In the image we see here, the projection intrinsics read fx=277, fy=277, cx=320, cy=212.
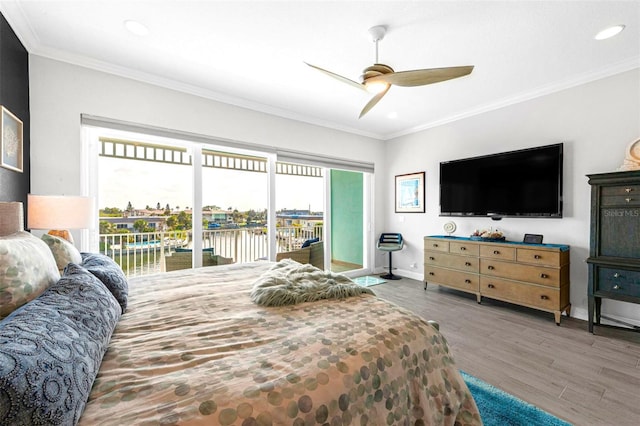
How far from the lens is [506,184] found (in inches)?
139

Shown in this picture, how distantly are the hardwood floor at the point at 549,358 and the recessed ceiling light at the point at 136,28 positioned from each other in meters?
3.70

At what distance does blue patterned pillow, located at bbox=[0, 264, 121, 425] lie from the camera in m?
0.61

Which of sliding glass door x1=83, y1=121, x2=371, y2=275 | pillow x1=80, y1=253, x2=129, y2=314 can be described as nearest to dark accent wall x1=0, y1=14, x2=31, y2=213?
sliding glass door x1=83, y1=121, x2=371, y2=275

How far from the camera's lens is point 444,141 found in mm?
4344

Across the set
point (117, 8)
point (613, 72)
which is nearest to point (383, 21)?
point (117, 8)

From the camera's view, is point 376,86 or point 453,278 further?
point 453,278

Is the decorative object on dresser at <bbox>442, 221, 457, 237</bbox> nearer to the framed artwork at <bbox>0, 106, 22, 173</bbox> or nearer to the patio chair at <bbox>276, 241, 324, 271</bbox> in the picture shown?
the patio chair at <bbox>276, 241, 324, 271</bbox>

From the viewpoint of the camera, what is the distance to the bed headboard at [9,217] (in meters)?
1.49

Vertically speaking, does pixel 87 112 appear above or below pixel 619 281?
above

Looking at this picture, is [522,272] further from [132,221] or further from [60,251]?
[132,221]

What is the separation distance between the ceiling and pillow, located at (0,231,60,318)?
182cm

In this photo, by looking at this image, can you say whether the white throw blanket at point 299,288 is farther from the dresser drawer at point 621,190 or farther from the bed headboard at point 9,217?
the dresser drawer at point 621,190

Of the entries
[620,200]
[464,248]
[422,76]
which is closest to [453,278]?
[464,248]

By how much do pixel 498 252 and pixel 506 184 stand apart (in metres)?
0.89
